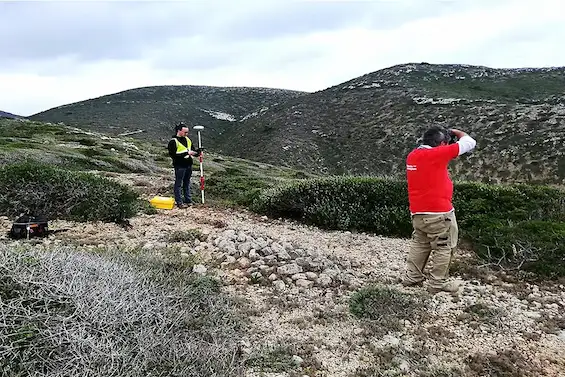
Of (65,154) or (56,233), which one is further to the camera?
(65,154)

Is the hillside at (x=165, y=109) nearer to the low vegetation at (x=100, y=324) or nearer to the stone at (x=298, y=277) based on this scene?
the stone at (x=298, y=277)

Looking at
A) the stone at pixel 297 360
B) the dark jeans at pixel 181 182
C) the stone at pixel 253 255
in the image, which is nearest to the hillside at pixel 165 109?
the dark jeans at pixel 181 182

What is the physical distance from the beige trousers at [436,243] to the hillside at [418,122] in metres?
18.5

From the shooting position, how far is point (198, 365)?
3719 mm

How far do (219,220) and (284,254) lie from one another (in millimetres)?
2637

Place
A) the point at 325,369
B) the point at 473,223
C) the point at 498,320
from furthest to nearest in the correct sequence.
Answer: the point at 473,223
the point at 498,320
the point at 325,369

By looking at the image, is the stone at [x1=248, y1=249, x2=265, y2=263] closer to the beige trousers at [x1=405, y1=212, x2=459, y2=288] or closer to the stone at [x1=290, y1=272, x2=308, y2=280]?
the stone at [x1=290, y1=272, x2=308, y2=280]

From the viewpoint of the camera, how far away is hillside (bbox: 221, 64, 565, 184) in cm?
3325

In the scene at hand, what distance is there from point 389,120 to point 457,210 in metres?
37.7

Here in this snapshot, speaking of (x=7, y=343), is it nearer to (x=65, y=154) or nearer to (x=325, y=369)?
(x=325, y=369)

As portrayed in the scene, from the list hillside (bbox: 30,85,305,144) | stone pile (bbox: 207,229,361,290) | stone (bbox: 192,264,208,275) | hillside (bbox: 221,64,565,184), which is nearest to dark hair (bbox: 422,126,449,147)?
stone pile (bbox: 207,229,361,290)

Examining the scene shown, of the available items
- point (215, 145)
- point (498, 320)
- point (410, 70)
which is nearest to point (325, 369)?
point (498, 320)

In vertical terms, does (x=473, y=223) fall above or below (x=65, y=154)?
below

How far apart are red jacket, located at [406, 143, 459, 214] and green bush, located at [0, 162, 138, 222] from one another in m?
5.12
